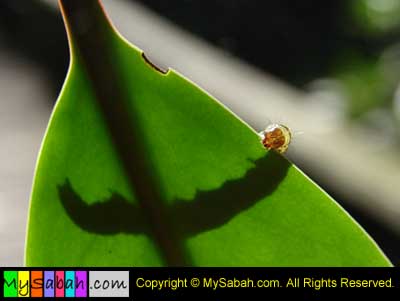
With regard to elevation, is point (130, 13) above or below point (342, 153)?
above

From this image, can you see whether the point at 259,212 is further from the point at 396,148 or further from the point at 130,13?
the point at 130,13

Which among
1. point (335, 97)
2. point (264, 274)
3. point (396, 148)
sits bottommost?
point (264, 274)

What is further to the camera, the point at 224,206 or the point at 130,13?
the point at 130,13

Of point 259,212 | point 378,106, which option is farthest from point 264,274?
point 378,106

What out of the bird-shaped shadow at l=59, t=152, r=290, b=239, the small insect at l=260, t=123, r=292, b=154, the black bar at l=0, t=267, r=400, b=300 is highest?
the small insect at l=260, t=123, r=292, b=154

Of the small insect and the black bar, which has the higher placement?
the small insect
